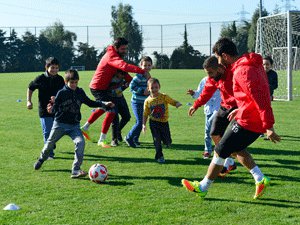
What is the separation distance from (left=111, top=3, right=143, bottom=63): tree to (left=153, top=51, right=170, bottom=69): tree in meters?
2.68

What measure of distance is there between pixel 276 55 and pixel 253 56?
19.9m

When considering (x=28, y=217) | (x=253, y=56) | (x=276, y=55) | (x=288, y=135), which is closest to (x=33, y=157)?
(x=28, y=217)

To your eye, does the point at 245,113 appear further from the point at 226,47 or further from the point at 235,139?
the point at 226,47

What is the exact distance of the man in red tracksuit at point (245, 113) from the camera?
516 cm

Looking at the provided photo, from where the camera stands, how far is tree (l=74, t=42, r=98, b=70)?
2378 inches

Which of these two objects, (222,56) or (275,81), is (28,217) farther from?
(275,81)

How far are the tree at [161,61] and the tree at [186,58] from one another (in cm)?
64

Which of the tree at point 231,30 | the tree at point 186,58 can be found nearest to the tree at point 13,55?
the tree at point 186,58

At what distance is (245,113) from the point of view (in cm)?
549

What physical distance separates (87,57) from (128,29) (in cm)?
904

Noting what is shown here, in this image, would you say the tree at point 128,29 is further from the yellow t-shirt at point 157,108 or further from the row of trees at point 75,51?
the yellow t-shirt at point 157,108

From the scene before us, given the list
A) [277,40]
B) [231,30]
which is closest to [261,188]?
[277,40]

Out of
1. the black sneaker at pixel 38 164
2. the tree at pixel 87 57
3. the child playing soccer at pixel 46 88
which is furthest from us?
the tree at pixel 87 57

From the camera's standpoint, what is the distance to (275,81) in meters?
11.0
